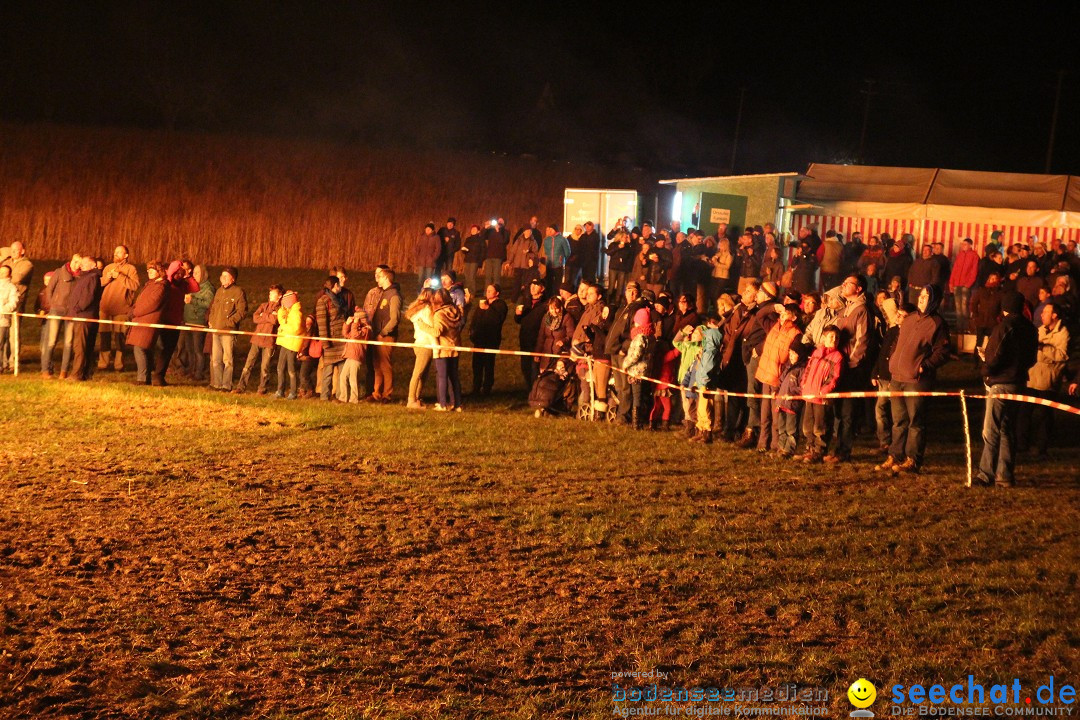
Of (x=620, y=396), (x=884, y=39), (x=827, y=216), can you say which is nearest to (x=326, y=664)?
(x=620, y=396)

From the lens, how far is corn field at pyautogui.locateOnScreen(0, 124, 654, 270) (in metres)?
36.2

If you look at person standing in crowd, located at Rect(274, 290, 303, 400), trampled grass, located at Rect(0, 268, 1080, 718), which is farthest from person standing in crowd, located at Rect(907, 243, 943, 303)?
person standing in crowd, located at Rect(274, 290, 303, 400)

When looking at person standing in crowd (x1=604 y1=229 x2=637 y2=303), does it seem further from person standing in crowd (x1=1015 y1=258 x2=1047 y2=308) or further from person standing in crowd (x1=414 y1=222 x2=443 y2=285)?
person standing in crowd (x1=1015 y1=258 x2=1047 y2=308)

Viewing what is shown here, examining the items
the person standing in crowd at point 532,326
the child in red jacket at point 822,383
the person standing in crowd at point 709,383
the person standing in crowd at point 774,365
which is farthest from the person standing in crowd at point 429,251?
the child in red jacket at point 822,383

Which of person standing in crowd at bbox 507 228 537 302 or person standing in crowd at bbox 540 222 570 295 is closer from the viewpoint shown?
person standing in crowd at bbox 507 228 537 302

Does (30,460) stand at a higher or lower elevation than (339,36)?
lower

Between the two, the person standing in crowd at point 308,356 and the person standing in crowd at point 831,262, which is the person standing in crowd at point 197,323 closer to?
the person standing in crowd at point 308,356

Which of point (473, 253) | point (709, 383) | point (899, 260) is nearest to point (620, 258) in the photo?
point (473, 253)

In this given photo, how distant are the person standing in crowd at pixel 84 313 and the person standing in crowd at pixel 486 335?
544 centimetres

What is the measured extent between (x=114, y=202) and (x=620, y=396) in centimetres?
2643

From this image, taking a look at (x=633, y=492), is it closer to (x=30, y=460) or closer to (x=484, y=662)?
(x=484, y=662)

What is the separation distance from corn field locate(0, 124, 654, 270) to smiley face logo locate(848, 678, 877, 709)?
3092 centimetres

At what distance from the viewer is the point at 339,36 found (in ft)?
235

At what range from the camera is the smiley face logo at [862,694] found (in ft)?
21.4
